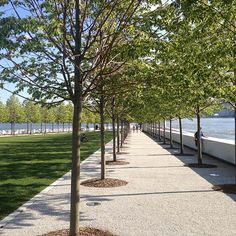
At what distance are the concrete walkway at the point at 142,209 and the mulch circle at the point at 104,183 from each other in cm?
41

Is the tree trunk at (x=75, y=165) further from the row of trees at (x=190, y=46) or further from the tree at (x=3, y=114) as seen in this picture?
the tree at (x=3, y=114)

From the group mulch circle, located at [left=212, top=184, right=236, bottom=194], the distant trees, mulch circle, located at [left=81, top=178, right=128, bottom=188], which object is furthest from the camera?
the distant trees

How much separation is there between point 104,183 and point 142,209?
3.83m

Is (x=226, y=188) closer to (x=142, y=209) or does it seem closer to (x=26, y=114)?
(x=142, y=209)

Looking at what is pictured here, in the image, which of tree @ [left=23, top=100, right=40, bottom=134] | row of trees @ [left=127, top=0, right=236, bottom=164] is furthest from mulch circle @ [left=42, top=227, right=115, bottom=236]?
tree @ [left=23, top=100, right=40, bottom=134]

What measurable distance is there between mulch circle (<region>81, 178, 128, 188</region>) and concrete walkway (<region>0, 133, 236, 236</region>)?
1.34 feet

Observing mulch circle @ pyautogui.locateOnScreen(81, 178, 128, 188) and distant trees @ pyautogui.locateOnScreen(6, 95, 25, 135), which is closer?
mulch circle @ pyautogui.locateOnScreen(81, 178, 128, 188)

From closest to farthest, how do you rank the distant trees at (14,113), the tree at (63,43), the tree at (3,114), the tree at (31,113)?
the tree at (63,43) → the tree at (3,114) → the distant trees at (14,113) → the tree at (31,113)

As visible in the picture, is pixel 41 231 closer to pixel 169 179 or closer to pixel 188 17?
pixel 188 17

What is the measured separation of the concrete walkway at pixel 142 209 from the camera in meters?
7.99

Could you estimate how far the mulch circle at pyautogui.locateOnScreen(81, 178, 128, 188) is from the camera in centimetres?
1300

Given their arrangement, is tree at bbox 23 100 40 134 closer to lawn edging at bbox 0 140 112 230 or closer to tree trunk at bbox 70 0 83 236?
lawn edging at bbox 0 140 112 230

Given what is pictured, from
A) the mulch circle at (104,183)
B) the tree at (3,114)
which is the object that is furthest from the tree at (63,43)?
the tree at (3,114)

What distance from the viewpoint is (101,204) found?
10219mm
